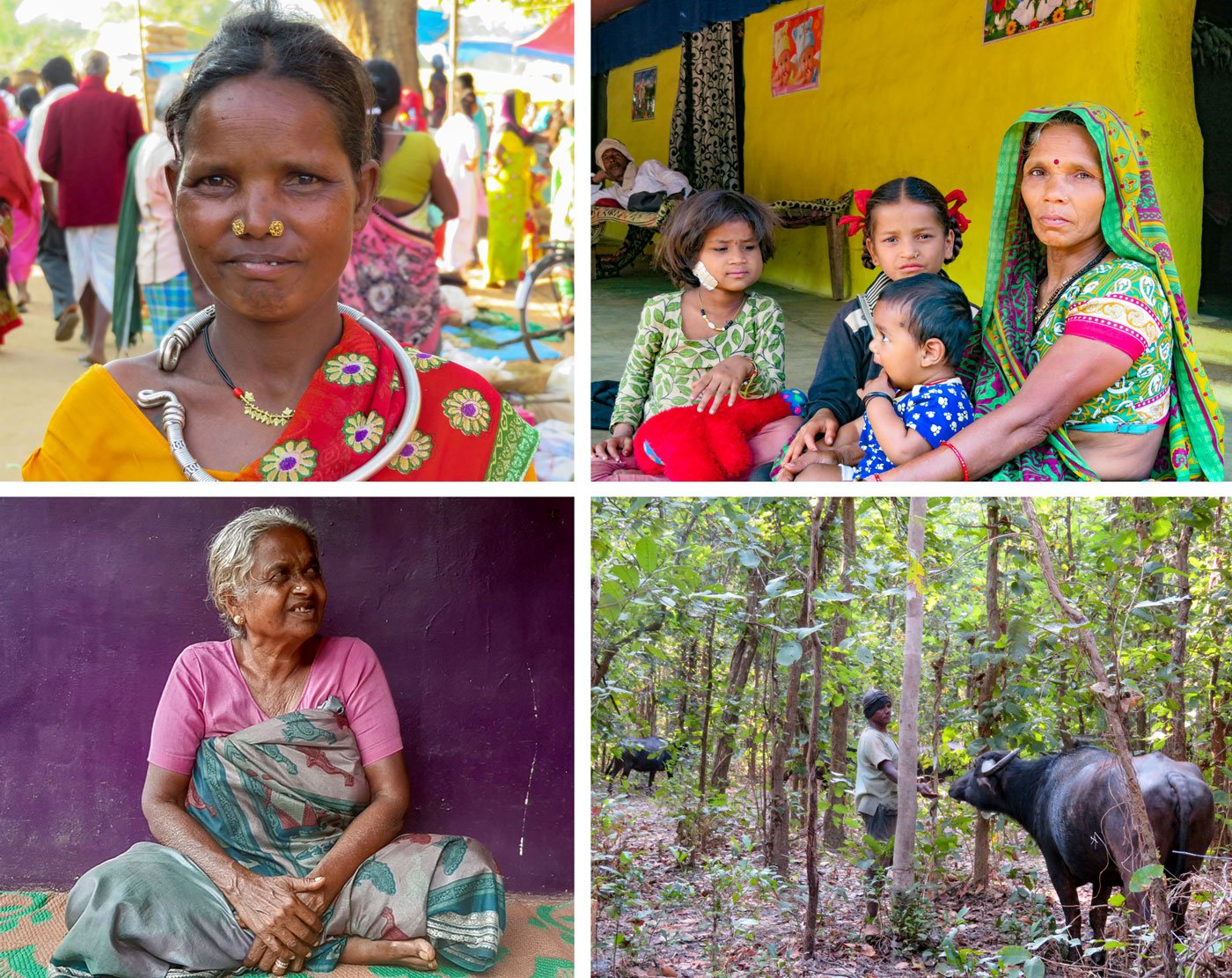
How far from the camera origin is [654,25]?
5.31m

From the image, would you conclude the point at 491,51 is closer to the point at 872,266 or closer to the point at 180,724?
the point at 872,266

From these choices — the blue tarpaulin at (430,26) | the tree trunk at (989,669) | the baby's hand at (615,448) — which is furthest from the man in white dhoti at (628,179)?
the tree trunk at (989,669)

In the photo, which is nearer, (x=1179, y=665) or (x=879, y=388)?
(x=879, y=388)

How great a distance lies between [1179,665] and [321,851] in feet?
7.24

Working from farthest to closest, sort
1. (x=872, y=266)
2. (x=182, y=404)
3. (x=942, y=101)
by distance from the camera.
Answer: (x=942, y=101), (x=872, y=266), (x=182, y=404)

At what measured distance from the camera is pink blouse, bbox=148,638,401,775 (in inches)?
97.7

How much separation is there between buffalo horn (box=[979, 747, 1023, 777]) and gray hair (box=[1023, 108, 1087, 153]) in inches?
58.9

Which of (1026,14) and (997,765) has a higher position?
(1026,14)

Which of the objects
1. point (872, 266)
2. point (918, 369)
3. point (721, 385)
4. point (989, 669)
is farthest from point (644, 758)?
point (872, 266)

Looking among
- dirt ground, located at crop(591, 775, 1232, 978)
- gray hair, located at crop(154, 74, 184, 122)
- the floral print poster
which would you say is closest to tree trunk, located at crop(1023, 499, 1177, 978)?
dirt ground, located at crop(591, 775, 1232, 978)

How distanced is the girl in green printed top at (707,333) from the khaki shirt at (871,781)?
874 millimetres

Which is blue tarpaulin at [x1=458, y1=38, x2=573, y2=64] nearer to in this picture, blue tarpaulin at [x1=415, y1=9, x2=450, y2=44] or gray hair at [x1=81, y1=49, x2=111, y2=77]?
blue tarpaulin at [x1=415, y1=9, x2=450, y2=44]

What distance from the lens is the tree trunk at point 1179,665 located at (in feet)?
Answer: 9.23

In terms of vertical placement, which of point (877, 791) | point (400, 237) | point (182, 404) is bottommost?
point (877, 791)
